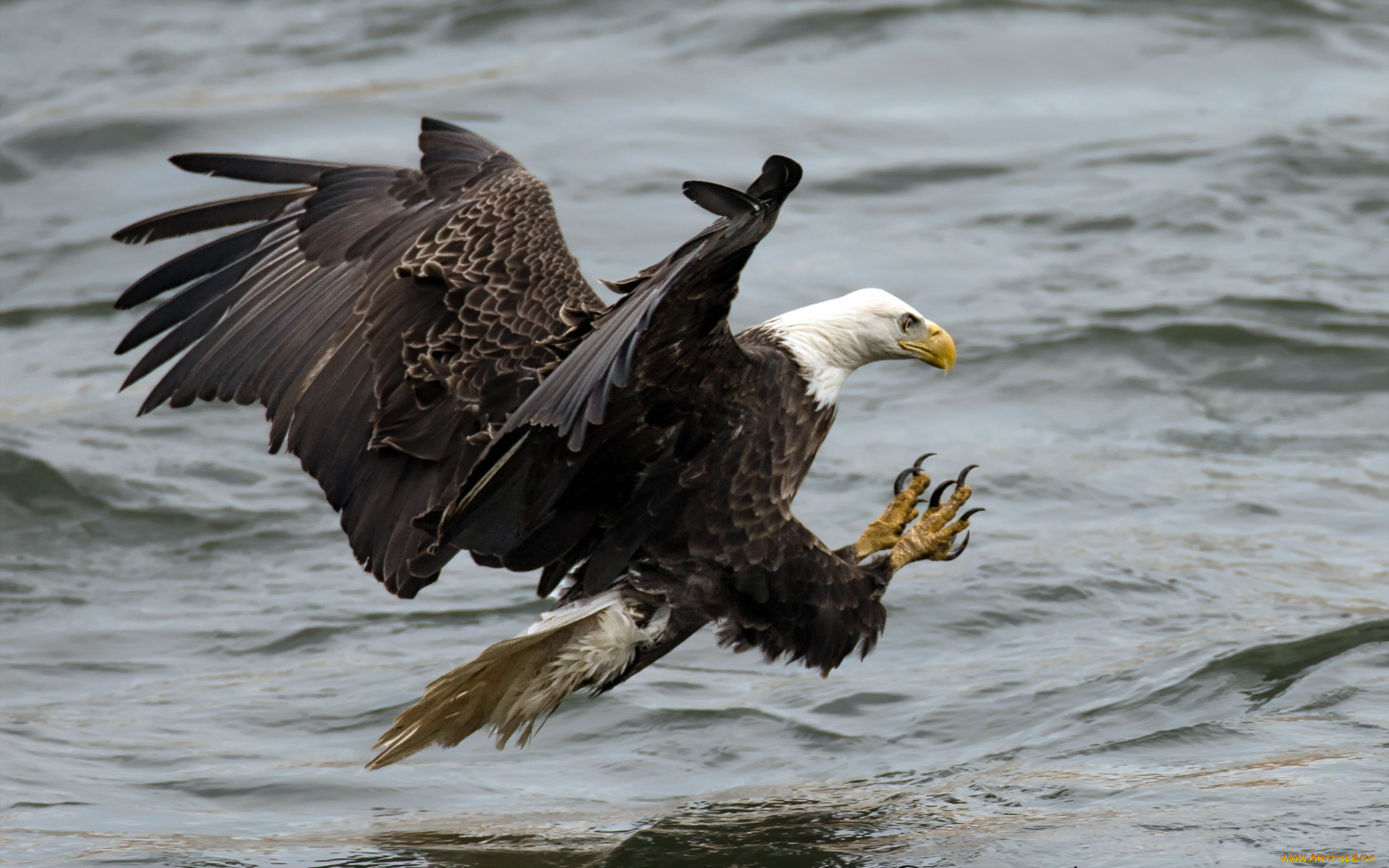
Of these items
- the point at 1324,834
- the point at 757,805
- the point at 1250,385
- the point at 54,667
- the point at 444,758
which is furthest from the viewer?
the point at 1250,385

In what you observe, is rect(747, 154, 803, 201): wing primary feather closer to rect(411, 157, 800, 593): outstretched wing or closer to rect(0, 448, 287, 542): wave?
rect(411, 157, 800, 593): outstretched wing

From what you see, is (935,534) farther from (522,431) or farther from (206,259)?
(206,259)

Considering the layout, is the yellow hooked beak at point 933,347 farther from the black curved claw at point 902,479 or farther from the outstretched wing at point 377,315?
the outstretched wing at point 377,315

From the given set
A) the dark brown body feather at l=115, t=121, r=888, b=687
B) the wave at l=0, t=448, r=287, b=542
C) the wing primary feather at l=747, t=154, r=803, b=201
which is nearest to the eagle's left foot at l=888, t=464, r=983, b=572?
the dark brown body feather at l=115, t=121, r=888, b=687

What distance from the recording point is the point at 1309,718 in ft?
15.8

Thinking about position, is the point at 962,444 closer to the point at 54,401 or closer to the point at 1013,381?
the point at 1013,381

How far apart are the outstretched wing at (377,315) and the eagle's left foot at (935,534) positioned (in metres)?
1.10

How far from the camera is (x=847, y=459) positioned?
729cm

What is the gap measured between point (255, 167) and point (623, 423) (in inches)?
57.7

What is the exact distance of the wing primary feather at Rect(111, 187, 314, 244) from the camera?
4.71 metres

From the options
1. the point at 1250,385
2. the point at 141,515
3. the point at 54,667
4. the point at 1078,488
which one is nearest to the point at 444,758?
the point at 54,667

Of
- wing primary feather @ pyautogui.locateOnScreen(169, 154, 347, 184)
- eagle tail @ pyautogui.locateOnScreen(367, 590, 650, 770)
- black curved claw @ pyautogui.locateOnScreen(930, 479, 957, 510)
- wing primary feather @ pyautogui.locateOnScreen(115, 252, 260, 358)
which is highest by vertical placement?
wing primary feather @ pyautogui.locateOnScreen(169, 154, 347, 184)

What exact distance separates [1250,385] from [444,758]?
421 cm

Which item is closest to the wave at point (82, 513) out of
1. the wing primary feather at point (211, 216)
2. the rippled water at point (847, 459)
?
the rippled water at point (847, 459)
